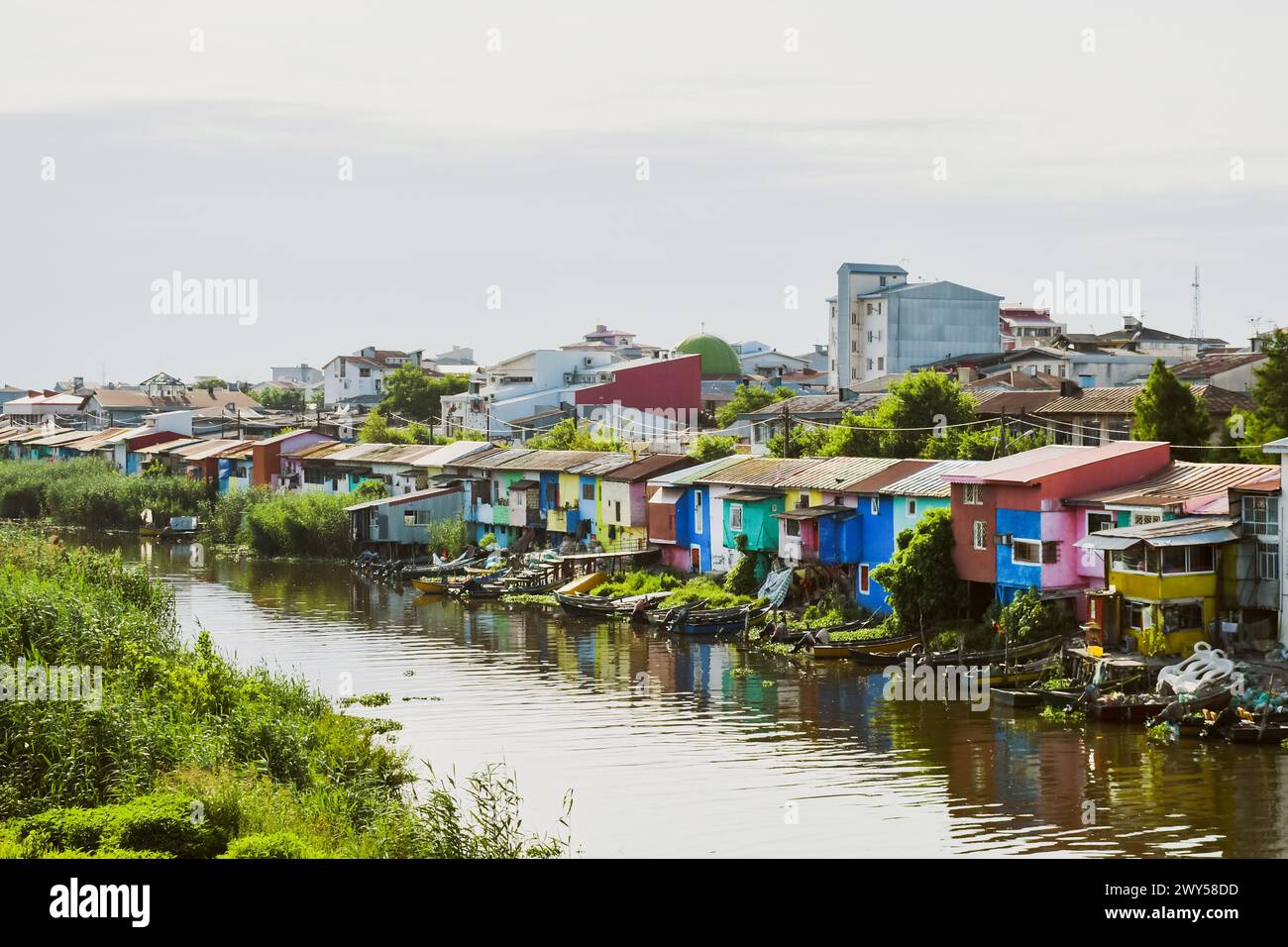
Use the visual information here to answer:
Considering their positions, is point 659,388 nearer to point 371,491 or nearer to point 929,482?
point 371,491

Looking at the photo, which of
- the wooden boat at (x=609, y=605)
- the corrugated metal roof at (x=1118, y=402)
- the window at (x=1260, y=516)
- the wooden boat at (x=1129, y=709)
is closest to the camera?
the wooden boat at (x=1129, y=709)

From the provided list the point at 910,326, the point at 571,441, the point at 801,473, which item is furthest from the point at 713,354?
the point at 801,473

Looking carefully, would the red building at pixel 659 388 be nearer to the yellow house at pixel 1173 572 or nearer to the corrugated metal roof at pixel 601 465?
the corrugated metal roof at pixel 601 465

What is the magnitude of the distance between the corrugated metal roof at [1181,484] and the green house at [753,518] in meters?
9.03

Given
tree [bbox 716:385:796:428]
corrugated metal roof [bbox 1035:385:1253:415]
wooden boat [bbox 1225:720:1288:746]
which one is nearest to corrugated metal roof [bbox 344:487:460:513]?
tree [bbox 716:385:796:428]

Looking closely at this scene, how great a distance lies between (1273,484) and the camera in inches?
942

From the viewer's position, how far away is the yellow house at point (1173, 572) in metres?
23.9

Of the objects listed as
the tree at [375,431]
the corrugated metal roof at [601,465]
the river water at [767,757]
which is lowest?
the river water at [767,757]

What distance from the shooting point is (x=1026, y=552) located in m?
26.8

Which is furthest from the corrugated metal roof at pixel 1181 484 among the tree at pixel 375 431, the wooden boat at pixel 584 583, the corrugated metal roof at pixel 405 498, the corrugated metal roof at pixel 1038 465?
the tree at pixel 375 431

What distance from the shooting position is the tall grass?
59156 millimetres
